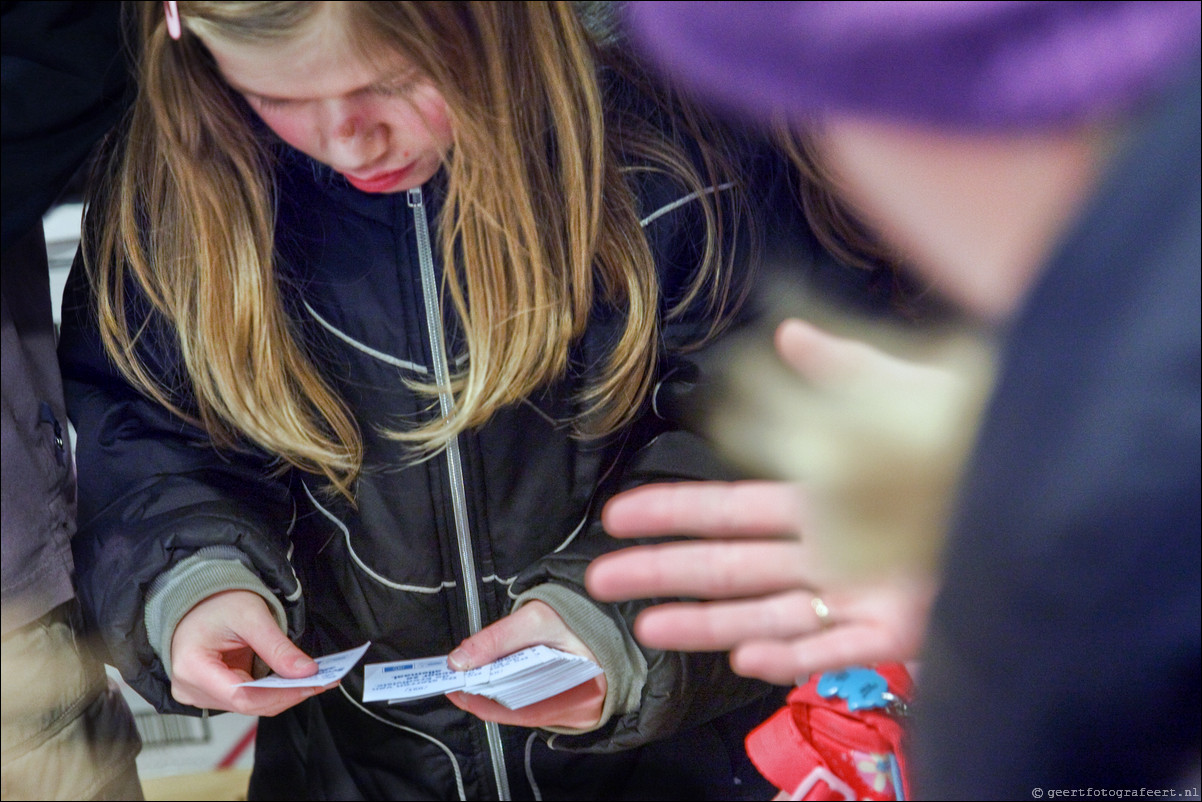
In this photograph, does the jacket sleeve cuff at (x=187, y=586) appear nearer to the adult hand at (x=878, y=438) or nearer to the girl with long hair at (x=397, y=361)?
the girl with long hair at (x=397, y=361)

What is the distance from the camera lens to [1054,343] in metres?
0.28

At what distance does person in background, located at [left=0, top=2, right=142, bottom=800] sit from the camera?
1.76 feet

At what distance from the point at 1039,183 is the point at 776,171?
25cm

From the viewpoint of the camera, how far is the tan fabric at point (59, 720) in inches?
24.3

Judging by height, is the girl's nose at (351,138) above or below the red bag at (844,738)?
above

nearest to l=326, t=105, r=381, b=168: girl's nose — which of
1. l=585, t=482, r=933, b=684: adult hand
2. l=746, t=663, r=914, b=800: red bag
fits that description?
l=585, t=482, r=933, b=684: adult hand

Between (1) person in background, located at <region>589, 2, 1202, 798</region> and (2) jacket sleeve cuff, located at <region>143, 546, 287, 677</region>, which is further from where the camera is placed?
(2) jacket sleeve cuff, located at <region>143, 546, 287, 677</region>

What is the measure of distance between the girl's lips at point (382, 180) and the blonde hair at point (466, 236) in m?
0.03

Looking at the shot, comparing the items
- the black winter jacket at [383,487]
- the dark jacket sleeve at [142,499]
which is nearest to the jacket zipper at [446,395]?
the black winter jacket at [383,487]

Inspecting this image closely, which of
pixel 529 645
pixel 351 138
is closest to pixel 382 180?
pixel 351 138

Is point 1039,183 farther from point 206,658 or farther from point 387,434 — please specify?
point 206,658

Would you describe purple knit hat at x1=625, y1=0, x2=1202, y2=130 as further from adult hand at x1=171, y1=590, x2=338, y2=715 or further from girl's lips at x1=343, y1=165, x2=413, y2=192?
adult hand at x1=171, y1=590, x2=338, y2=715

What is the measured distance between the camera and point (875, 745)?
0.51m

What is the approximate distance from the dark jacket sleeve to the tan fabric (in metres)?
0.03
